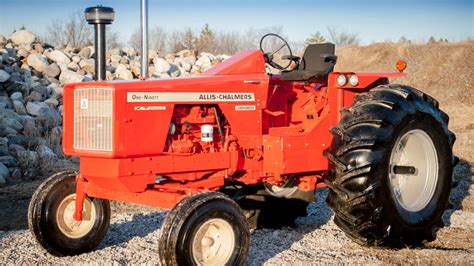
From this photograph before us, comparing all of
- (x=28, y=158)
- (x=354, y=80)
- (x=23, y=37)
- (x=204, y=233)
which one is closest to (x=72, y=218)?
(x=204, y=233)

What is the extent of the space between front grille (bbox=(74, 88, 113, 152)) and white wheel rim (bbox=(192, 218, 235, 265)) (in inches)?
40.4

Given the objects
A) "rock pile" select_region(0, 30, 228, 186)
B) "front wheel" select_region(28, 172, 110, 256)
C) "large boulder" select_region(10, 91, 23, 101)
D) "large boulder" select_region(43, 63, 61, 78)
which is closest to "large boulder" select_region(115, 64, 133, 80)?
"rock pile" select_region(0, 30, 228, 186)

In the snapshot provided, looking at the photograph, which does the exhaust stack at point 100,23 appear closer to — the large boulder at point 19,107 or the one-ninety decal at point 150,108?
the one-ninety decal at point 150,108

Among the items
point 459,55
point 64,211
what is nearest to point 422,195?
point 64,211

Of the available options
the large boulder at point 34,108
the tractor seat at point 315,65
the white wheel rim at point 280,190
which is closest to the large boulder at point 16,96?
the large boulder at point 34,108

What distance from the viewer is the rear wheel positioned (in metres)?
4.75

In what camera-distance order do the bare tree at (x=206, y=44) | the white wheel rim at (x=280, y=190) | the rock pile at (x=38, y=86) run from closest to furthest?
the white wheel rim at (x=280, y=190) → the rock pile at (x=38, y=86) → the bare tree at (x=206, y=44)

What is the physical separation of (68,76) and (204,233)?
42.8 ft

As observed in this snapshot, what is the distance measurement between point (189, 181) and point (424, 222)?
7.27 feet

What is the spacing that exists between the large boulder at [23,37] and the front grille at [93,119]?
1430 centimetres

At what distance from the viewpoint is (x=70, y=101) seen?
219 inches

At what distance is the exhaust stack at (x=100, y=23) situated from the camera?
966 cm

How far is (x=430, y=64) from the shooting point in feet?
89.0

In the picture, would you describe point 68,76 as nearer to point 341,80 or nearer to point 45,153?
point 45,153
